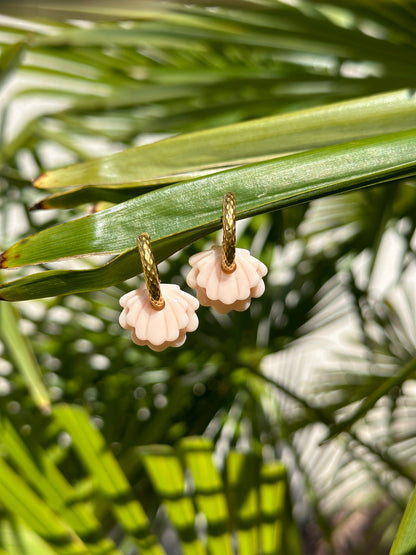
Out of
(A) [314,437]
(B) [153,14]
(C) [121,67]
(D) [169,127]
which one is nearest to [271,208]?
(B) [153,14]

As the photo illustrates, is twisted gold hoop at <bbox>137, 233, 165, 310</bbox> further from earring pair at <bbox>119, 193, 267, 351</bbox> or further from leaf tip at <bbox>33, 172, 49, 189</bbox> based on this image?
leaf tip at <bbox>33, 172, 49, 189</bbox>

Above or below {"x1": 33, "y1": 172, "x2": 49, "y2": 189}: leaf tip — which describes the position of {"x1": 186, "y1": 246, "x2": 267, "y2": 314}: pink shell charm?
below

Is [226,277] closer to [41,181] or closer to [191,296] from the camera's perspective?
[191,296]

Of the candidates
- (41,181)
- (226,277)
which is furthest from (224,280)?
(41,181)

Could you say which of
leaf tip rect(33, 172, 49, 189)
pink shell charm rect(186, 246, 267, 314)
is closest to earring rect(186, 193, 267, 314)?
pink shell charm rect(186, 246, 267, 314)

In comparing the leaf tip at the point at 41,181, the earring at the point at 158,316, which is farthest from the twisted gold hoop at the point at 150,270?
the leaf tip at the point at 41,181

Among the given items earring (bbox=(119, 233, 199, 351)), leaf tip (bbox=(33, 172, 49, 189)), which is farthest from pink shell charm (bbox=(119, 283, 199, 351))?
leaf tip (bbox=(33, 172, 49, 189))

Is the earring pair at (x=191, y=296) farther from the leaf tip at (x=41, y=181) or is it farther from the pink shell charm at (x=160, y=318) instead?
the leaf tip at (x=41, y=181)

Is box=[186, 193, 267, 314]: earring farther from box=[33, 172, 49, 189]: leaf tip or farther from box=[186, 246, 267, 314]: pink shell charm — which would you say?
box=[33, 172, 49, 189]: leaf tip
